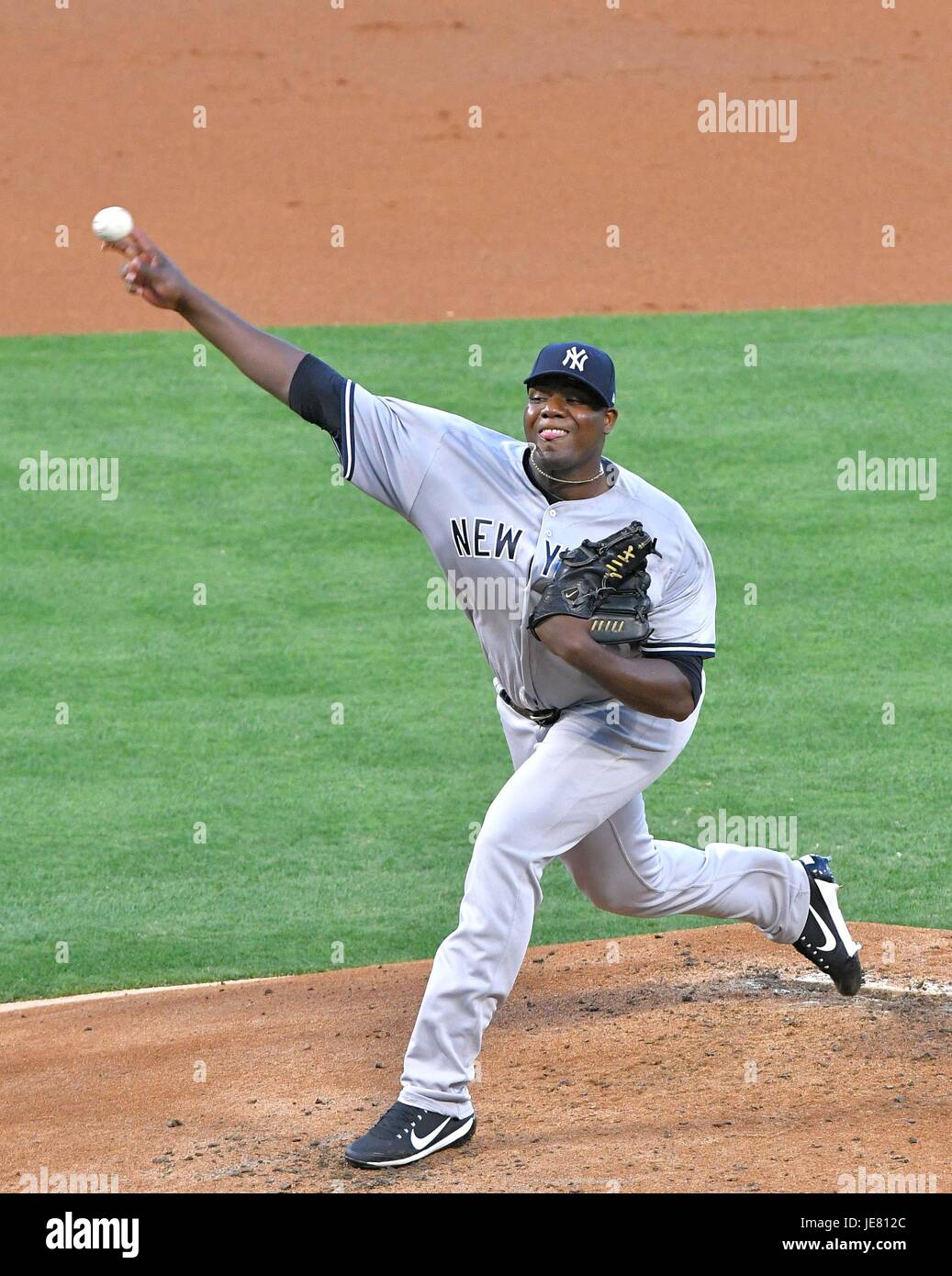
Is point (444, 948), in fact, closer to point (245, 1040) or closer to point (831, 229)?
point (245, 1040)

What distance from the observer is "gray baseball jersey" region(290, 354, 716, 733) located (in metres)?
4.51

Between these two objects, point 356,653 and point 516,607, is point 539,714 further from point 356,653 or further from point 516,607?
point 356,653

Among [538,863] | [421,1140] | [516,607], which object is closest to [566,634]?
[516,607]

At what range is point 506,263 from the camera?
17062 mm

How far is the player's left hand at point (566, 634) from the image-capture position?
167 inches

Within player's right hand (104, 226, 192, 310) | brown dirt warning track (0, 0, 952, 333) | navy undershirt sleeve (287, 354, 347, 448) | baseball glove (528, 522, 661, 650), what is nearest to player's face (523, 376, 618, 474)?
baseball glove (528, 522, 661, 650)

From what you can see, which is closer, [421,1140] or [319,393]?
[421,1140]

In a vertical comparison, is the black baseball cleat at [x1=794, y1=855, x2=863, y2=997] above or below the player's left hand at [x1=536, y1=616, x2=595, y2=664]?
below

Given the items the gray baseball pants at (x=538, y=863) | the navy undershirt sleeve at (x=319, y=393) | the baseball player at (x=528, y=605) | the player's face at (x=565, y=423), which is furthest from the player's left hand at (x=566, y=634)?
the navy undershirt sleeve at (x=319, y=393)

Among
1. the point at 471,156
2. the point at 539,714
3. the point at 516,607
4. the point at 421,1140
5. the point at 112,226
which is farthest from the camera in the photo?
the point at 471,156

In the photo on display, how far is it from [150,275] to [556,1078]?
7.46 ft

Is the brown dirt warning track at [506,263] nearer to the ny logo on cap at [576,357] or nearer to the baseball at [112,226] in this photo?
the ny logo on cap at [576,357]

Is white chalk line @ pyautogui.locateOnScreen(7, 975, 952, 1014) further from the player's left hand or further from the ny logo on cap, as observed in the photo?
the ny logo on cap

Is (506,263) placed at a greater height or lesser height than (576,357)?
greater
